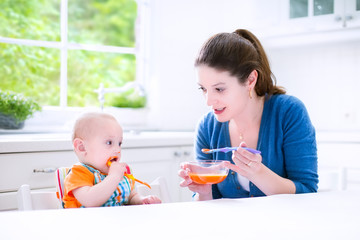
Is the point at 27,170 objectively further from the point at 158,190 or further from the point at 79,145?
the point at 158,190

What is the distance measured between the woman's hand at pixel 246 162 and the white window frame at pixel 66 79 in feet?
5.19

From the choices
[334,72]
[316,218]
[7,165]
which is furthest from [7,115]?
[334,72]

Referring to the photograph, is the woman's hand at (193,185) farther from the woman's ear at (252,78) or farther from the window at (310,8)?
the window at (310,8)

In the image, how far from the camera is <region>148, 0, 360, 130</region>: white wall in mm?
3027

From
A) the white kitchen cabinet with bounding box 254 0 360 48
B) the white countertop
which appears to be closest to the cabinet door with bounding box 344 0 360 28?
the white kitchen cabinet with bounding box 254 0 360 48

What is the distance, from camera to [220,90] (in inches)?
59.5

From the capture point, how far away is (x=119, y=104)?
10.1 feet

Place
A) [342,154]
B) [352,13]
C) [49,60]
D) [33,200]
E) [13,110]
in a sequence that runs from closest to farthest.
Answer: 1. [33,200]
2. [13,110]
3. [342,154]
4. [352,13]
5. [49,60]

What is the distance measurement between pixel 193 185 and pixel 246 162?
280 mm

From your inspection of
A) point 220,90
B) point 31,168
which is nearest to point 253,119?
point 220,90

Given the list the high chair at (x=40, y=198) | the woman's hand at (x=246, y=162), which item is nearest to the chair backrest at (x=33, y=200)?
the high chair at (x=40, y=198)

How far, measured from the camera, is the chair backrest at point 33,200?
1201 millimetres

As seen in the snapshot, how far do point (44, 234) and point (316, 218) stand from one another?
565mm

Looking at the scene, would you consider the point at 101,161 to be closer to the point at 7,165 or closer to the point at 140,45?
the point at 7,165
